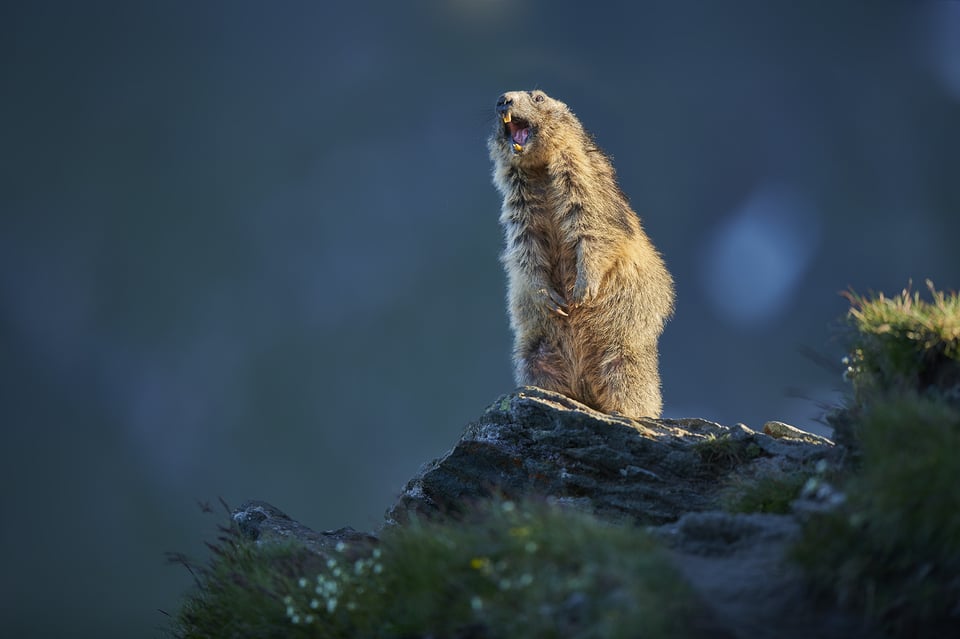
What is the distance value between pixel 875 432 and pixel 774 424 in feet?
11.7

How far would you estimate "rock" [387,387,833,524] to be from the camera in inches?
243

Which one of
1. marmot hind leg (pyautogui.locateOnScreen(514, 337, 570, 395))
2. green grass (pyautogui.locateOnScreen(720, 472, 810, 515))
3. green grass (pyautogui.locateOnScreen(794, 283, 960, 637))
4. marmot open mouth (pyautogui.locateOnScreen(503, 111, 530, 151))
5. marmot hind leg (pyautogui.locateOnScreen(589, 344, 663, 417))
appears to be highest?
marmot open mouth (pyautogui.locateOnScreen(503, 111, 530, 151))

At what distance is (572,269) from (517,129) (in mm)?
1376

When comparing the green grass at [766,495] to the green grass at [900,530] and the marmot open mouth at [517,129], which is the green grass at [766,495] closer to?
the green grass at [900,530]

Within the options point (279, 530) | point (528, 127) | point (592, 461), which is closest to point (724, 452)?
point (592, 461)

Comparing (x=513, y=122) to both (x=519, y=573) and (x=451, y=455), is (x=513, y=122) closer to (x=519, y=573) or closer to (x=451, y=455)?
(x=451, y=455)

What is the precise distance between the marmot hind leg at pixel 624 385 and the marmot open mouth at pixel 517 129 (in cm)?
210

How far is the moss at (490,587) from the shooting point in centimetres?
354

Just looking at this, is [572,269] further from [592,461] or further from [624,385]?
[592,461]

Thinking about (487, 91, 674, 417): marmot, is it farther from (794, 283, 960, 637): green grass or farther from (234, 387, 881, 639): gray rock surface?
(794, 283, 960, 637): green grass

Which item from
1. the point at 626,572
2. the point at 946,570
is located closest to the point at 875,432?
the point at 946,570

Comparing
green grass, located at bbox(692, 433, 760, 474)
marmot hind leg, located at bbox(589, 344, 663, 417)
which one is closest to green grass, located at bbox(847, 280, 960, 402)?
green grass, located at bbox(692, 433, 760, 474)

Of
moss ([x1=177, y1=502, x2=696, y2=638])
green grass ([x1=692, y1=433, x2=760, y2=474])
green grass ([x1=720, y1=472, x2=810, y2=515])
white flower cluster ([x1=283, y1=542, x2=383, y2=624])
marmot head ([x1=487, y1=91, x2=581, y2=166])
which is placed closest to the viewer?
moss ([x1=177, y1=502, x2=696, y2=638])

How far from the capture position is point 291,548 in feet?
18.9
